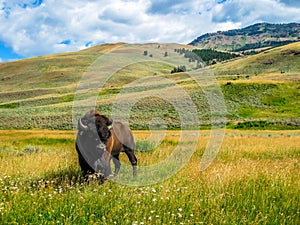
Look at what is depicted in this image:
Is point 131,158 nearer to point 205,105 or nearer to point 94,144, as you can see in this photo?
point 94,144

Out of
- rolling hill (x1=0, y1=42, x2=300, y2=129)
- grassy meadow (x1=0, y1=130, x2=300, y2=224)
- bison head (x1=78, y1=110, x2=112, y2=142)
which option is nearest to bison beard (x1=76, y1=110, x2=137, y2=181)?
bison head (x1=78, y1=110, x2=112, y2=142)

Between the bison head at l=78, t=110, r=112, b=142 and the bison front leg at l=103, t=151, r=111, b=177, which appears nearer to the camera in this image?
the bison front leg at l=103, t=151, r=111, b=177

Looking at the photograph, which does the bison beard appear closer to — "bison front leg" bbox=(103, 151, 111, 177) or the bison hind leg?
"bison front leg" bbox=(103, 151, 111, 177)

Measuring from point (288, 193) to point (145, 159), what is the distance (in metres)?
5.86

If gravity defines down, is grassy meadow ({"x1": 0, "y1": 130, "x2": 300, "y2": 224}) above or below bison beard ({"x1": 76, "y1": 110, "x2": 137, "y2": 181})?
below

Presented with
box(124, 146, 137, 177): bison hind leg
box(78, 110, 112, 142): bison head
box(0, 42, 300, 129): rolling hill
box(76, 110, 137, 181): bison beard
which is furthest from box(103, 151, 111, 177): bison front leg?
box(0, 42, 300, 129): rolling hill

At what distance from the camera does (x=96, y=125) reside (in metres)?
8.28

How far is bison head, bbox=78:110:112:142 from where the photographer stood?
8.15 meters

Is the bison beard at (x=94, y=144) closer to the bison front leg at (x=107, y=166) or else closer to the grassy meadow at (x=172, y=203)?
the bison front leg at (x=107, y=166)

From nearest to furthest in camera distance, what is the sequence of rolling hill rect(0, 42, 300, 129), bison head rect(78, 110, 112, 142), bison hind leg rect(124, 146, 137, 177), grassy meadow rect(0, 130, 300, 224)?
grassy meadow rect(0, 130, 300, 224)
bison head rect(78, 110, 112, 142)
bison hind leg rect(124, 146, 137, 177)
rolling hill rect(0, 42, 300, 129)

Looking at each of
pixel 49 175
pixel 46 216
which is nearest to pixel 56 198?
pixel 46 216

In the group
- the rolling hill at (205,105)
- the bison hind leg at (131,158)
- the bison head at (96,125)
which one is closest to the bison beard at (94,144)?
the bison head at (96,125)

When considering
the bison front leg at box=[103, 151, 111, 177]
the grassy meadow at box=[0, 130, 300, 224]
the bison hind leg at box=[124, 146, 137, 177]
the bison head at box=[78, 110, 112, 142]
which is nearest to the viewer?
the grassy meadow at box=[0, 130, 300, 224]

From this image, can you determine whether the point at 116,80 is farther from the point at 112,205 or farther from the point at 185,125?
the point at 112,205
